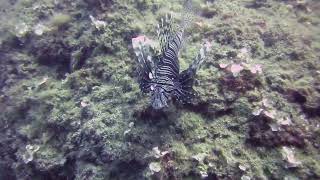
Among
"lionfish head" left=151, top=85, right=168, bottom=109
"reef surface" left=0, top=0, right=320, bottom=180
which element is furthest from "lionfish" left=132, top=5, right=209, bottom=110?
"reef surface" left=0, top=0, right=320, bottom=180

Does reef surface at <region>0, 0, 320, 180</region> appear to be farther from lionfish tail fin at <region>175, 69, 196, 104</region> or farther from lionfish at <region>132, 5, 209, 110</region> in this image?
lionfish at <region>132, 5, 209, 110</region>

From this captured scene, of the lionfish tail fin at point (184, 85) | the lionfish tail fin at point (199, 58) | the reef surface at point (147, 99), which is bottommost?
the reef surface at point (147, 99)

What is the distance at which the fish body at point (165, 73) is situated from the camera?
9.90 ft

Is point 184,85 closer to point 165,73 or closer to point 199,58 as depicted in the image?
point 165,73

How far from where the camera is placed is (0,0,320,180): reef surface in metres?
3.42

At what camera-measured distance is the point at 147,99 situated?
12.3 feet

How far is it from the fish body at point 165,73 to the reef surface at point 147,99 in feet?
1.71

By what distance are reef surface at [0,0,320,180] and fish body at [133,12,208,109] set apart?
0.52m

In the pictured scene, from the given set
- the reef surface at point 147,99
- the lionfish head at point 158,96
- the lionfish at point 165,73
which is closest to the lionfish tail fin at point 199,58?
the lionfish at point 165,73

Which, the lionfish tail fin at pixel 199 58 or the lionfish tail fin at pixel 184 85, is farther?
the lionfish tail fin at pixel 184 85

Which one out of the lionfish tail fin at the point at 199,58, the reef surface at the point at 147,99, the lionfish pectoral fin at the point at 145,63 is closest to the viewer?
the lionfish tail fin at the point at 199,58

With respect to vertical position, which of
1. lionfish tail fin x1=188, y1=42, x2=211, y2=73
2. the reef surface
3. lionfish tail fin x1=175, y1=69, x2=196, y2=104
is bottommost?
the reef surface

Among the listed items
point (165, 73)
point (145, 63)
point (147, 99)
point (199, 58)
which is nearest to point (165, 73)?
point (165, 73)

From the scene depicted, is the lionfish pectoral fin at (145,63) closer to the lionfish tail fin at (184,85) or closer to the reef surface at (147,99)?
the lionfish tail fin at (184,85)
